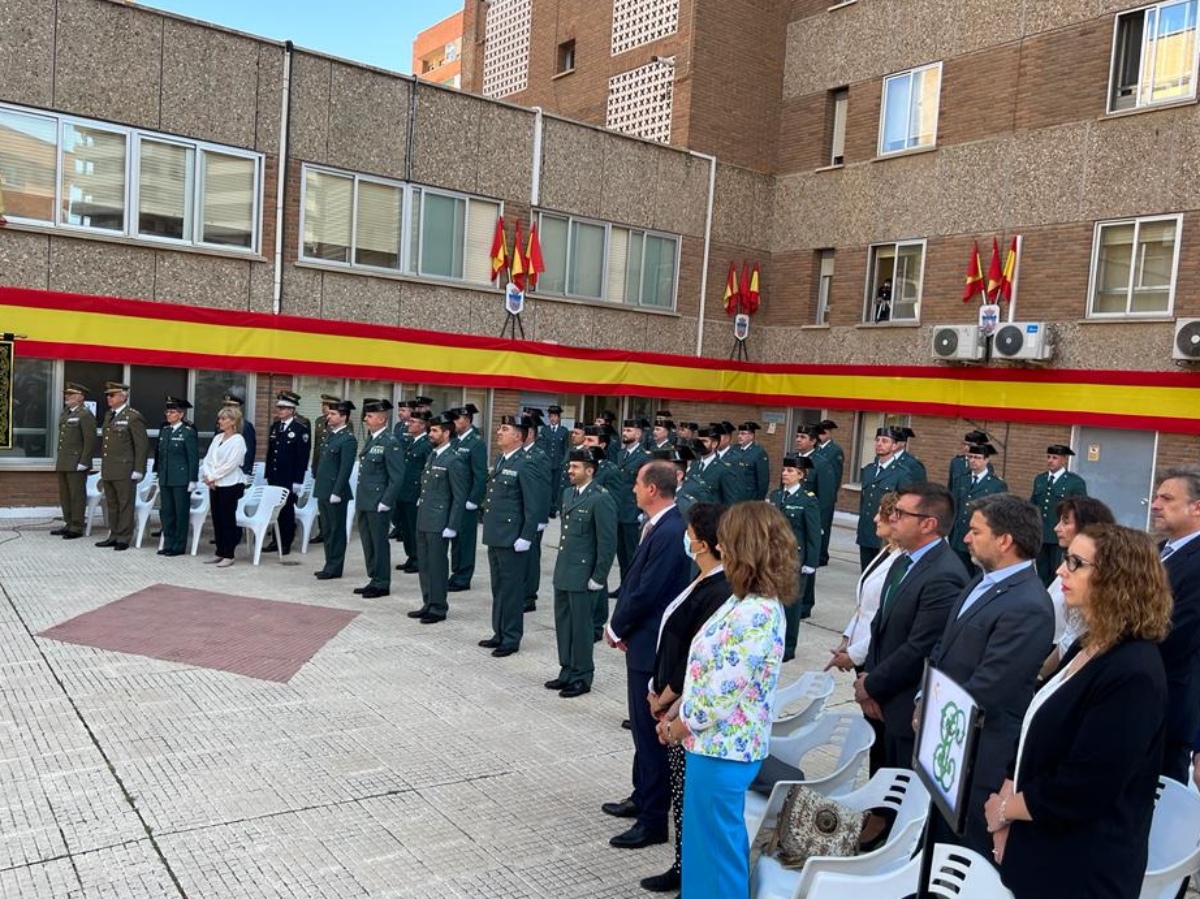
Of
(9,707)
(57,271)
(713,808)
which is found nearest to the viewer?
(713,808)

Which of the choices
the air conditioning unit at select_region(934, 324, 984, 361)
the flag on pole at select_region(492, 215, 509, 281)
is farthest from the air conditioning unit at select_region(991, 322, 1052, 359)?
the flag on pole at select_region(492, 215, 509, 281)

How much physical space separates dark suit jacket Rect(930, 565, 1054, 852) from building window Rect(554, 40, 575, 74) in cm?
2113

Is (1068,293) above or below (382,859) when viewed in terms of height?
above

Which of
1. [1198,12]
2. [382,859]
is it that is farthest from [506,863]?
[1198,12]

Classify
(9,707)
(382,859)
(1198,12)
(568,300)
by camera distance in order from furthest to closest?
(568,300) → (1198,12) → (9,707) → (382,859)

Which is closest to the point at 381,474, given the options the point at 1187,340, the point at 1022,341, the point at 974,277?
the point at 1022,341

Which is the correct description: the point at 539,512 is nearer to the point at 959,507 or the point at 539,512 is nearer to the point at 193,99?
the point at 959,507

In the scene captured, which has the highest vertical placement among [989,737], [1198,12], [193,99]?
[1198,12]

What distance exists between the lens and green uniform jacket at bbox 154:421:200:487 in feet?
36.6

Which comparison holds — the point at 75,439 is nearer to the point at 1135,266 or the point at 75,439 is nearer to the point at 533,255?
the point at 533,255

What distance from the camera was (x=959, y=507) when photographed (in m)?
11.5

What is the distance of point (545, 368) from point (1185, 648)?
1354 centimetres

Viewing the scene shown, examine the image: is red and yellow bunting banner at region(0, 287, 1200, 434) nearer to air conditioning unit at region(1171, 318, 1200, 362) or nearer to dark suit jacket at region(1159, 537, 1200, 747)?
air conditioning unit at region(1171, 318, 1200, 362)

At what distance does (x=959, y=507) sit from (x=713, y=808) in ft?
29.6
